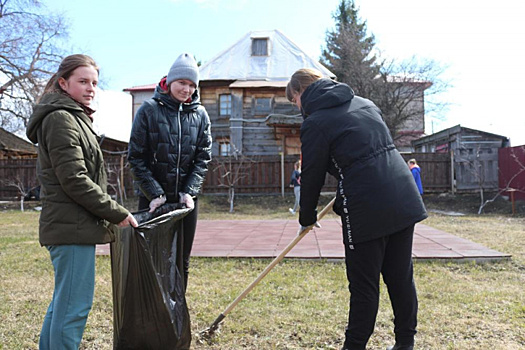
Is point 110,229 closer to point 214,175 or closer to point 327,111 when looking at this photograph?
point 327,111

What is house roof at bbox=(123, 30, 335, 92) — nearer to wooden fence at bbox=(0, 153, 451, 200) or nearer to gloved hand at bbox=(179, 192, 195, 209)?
wooden fence at bbox=(0, 153, 451, 200)

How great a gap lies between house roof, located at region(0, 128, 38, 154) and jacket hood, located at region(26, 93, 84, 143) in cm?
2407

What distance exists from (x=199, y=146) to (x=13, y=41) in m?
19.2

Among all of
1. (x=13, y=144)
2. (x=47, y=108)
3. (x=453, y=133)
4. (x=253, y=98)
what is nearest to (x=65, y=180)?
(x=47, y=108)

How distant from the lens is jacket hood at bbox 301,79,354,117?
2.05 metres

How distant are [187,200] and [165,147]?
0.36 meters

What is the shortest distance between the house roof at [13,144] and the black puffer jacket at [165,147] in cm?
2364

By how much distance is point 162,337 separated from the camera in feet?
6.95

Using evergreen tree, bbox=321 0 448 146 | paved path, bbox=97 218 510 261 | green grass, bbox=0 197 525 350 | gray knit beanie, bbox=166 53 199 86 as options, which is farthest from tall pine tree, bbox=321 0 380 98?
gray knit beanie, bbox=166 53 199 86

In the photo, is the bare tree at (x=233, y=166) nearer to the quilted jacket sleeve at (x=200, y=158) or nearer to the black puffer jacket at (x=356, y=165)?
the quilted jacket sleeve at (x=200, y=158)

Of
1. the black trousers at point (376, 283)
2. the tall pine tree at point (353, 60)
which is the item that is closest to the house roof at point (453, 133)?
the tall pine tree at point (353, 60)

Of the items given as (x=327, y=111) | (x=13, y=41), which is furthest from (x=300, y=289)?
(x=13, y=41)

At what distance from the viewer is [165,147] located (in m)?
2.50

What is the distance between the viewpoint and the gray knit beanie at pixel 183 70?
2.50 m
